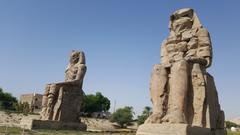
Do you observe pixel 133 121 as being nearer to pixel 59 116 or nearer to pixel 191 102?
pixel 59 116

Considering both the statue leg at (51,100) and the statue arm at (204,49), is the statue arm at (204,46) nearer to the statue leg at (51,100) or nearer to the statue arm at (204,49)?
the statue arm at (204,49)

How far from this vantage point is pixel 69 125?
14594mm

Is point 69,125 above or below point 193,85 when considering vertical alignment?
below

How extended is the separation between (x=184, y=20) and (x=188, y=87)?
2172 millimetres

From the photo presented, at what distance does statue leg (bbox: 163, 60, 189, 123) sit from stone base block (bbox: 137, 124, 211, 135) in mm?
340

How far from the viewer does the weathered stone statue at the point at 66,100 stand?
14.5 meters

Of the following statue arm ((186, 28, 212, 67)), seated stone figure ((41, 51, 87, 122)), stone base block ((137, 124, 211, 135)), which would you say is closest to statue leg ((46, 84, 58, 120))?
seated stone figure ((41, 51, 87, 122))

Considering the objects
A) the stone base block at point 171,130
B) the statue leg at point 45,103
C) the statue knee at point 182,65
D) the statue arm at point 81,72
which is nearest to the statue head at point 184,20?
the statue knee at point 182,65

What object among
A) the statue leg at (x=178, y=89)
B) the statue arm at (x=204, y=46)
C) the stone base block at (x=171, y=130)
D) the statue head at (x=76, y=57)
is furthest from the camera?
the statue head at (x=76, y=57)

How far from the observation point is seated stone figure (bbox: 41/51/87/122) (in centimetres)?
1465

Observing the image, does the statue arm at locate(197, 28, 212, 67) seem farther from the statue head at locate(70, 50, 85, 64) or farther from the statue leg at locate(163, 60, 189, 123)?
the statue head at locate(70, 50, 85, 64)

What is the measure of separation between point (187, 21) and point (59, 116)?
9.23m

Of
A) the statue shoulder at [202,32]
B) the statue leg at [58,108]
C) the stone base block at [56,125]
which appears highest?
the statue shoulder at [202,32]

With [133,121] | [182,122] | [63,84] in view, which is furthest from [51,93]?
[133,121]
